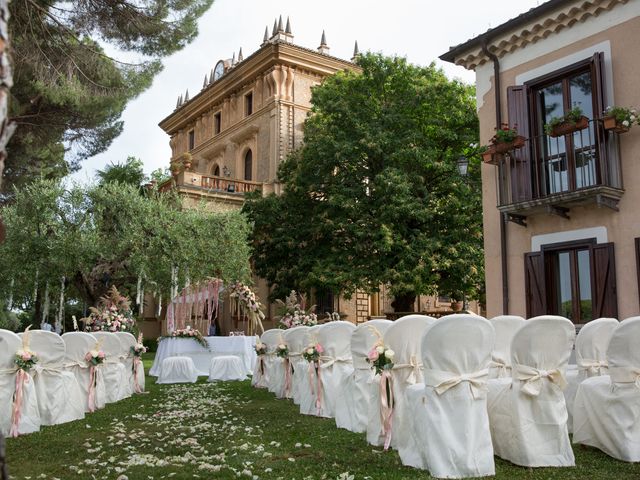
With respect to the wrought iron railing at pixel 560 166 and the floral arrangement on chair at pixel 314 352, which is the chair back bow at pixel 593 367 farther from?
the wrought iron railing at pixel 560 166

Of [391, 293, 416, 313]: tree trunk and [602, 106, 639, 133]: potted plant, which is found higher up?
[602, 106, 639, 133]: potted plant

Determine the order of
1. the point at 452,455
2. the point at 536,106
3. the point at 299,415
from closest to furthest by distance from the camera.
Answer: the point at 452,455, the point at 299,415, the point at 536,106

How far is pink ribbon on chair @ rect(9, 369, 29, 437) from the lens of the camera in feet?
20.9

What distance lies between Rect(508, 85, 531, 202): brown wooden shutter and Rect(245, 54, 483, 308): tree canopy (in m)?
7.31

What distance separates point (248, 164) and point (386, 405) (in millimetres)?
26653

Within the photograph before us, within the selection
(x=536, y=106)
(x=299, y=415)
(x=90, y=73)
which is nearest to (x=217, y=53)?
(x=90, y=73)

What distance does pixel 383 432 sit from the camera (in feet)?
17.3

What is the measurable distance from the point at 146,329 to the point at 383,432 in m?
27.4

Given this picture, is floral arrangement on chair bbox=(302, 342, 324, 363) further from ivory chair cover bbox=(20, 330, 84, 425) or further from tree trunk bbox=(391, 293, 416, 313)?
tree trunk bbox=(391, 293, 416, 313)

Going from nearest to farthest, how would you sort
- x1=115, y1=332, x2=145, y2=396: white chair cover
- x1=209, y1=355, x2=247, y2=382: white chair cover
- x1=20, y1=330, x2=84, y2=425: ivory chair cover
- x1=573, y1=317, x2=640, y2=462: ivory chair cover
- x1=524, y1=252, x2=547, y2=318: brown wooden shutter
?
x1=573, y1=317, x2=640, y2=462: ivory chair cover, x1=20, y1=330, x2=84, y2=425: ivory chair cover, x1=115, y1=332, x2=145, y2=396: white chair cover, x1=524, y1=252, x2=547, y2=318: brown wooden shutter, x1=209, y1=355, x2=247, y2=382: white chair cover

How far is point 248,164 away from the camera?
102 ft

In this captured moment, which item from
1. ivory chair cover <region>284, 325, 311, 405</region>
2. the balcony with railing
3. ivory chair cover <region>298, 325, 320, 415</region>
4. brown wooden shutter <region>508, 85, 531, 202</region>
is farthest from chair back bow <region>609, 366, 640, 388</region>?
brown wooden shutter <region>508, 85, 531, 202</region>

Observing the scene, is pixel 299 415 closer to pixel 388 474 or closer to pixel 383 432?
pixel 383 432

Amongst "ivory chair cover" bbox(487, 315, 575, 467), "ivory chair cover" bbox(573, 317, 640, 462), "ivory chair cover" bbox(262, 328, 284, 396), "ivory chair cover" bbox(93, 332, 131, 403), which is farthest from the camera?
"ivory chair cover" bbox(262, 328, 284, 396)
